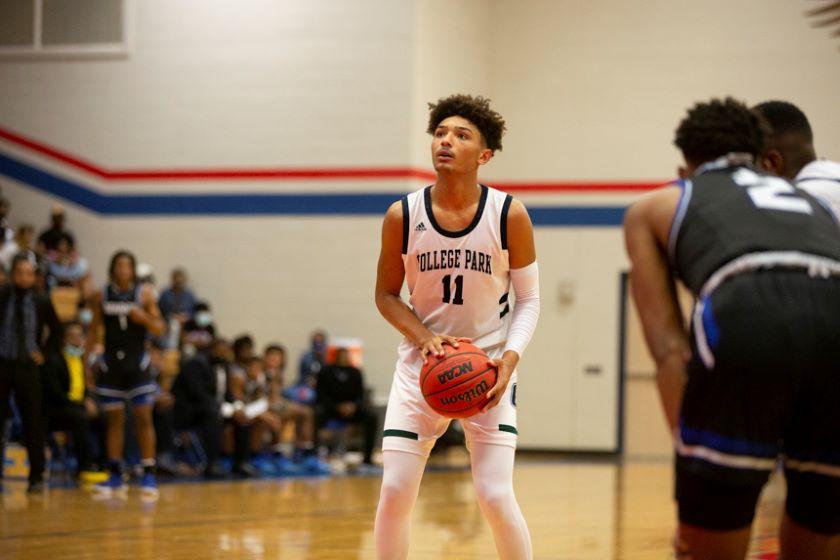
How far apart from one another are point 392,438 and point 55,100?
15196 mm

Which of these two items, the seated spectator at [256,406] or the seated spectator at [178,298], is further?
the seated spectator at [178,298]

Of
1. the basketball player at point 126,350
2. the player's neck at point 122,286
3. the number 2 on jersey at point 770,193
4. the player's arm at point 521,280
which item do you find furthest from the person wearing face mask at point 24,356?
the number 2 on jersey at point 770,193

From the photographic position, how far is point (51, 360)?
11.5m

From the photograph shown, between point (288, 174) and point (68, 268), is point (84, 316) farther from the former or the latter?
point (288, 174)

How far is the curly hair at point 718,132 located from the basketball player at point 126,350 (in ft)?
26.2

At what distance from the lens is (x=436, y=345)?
4645 millimetres

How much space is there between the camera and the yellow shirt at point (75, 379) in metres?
11.6

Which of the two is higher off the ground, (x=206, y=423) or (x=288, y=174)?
(x=288, y=174)

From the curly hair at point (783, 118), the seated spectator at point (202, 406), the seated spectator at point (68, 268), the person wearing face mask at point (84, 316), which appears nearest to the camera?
the curly hair at point (783, 118)

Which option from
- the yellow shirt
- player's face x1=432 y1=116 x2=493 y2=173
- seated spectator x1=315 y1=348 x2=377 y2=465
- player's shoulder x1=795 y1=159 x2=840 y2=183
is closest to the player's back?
player's shoulder x1=795 y1=159 x2=840 y2=183

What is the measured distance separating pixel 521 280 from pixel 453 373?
0.62m

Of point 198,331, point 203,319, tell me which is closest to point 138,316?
point 198,331

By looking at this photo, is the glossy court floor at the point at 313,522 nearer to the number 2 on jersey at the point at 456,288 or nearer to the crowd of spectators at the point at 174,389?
the crowd of spectators at the point at 174,389

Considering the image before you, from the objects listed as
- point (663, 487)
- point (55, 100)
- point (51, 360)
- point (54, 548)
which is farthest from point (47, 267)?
point (54, 548)
